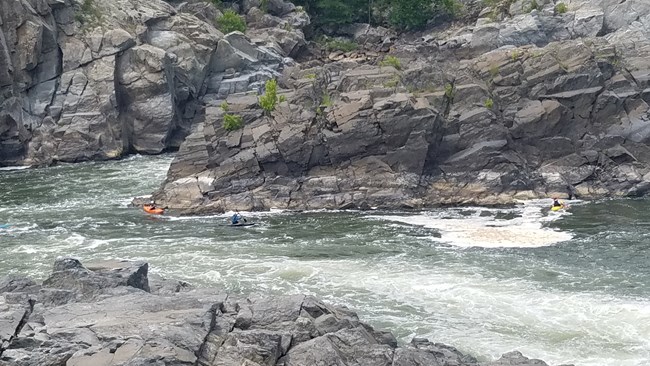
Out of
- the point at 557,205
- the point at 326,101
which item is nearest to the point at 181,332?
the point at 557,205

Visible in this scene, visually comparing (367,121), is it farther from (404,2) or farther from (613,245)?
(404,2)

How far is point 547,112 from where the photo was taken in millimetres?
59469

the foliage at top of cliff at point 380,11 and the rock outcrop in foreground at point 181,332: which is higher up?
the foliage at top of cliff at point 380,11

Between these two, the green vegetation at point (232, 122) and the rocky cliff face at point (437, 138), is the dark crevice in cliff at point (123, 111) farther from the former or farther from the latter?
the green vegetation at point (232, 122)

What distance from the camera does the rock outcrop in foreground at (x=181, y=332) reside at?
23594 millimetres

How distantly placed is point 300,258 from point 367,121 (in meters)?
14.7

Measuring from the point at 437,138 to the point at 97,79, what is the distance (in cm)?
3088

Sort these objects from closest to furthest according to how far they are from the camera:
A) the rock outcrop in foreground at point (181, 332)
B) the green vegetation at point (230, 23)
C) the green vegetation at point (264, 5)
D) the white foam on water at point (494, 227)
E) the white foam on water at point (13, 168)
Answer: the rock outcrop in foreground at point (181, 332) → the white foam on water at point (494, 227) → the white foam on water at point (13, 168) → the green vegetation at point (230, 23) → the green vegetation at point (264, 5)

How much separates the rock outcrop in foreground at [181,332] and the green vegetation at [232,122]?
99.5 feet

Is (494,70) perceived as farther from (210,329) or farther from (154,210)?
(210,329)

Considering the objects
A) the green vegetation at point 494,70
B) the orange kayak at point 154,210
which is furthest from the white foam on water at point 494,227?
the orange kayak at point 154,210

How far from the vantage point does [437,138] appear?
5838cm

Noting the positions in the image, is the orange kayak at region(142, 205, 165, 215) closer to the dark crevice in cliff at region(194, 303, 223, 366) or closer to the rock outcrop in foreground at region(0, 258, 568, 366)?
the rock outcrop in foreground at region(0, 258, 568, 366)

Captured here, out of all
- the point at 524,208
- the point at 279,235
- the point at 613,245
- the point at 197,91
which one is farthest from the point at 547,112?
the point at 197,91
